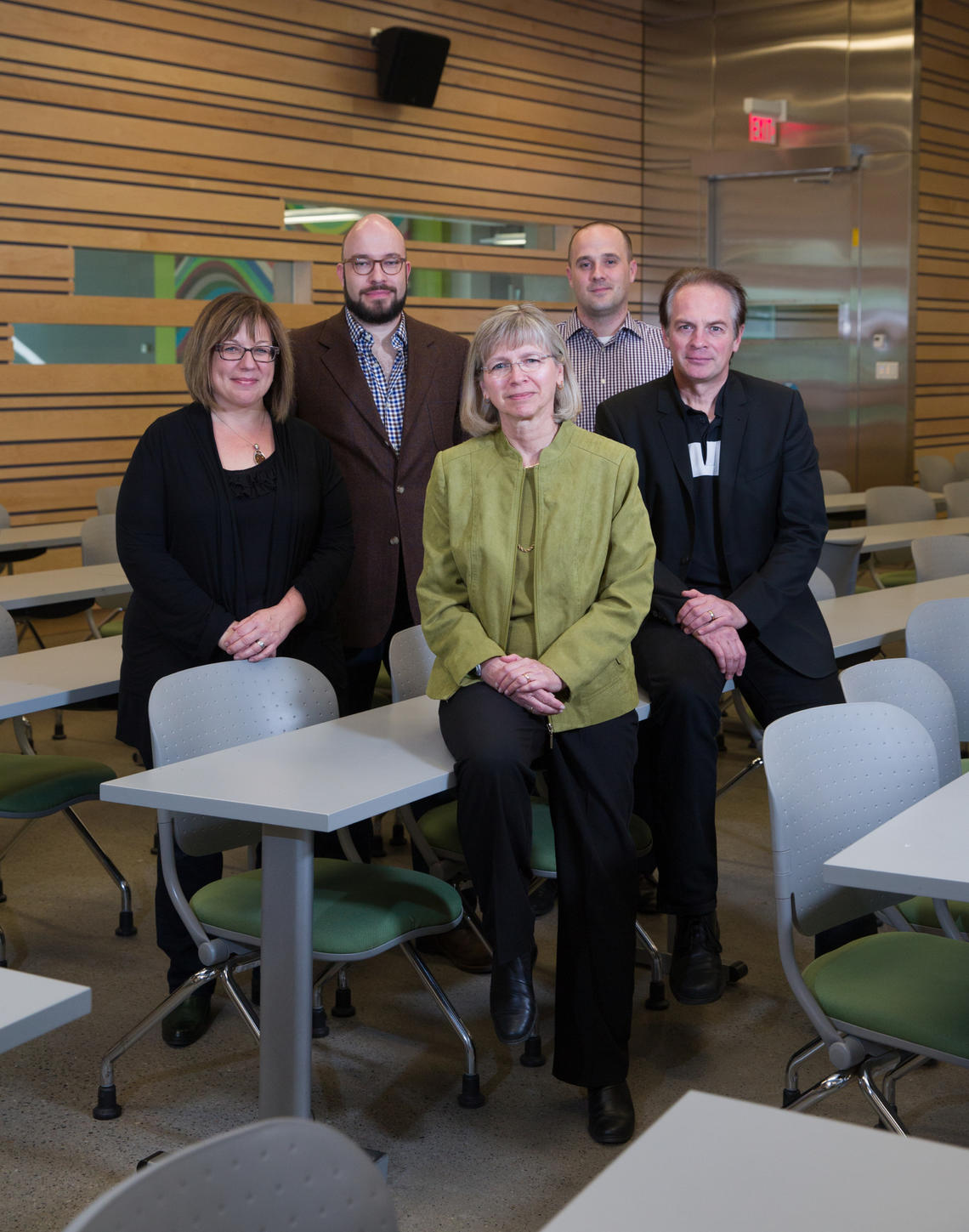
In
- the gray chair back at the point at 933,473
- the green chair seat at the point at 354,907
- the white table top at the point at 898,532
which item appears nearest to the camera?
the green chair seat at the point at 354,907

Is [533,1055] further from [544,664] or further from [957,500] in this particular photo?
[957,500]

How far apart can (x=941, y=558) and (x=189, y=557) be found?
10.2 feet

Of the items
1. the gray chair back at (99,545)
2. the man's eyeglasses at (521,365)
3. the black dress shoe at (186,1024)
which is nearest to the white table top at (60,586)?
the gray chair back at (99,545)

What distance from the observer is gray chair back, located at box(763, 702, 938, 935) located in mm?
2447

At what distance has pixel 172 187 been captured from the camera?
8227 millimetres

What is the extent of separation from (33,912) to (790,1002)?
2404mm

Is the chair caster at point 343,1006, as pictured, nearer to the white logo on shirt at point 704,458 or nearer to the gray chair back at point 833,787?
the gray chair back at point 833,787

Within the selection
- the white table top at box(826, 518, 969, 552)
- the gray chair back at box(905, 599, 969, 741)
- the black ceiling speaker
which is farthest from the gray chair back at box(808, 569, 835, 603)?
the black ceiling speaker

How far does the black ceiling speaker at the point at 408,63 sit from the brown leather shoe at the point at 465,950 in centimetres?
716

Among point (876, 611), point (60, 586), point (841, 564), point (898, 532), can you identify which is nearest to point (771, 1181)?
point (876, 611)

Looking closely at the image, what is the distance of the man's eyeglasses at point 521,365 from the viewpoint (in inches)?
120

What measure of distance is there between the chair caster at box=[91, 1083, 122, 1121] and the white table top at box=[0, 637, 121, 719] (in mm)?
954

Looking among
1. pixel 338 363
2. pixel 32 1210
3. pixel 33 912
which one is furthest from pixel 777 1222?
pixel 33 912

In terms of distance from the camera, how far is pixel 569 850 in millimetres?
2924
